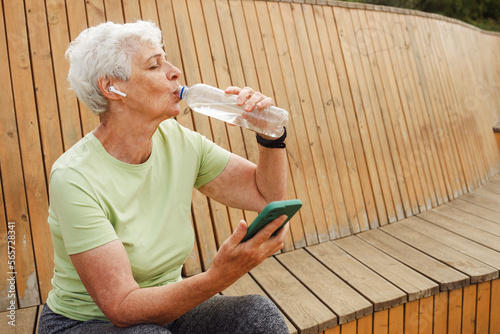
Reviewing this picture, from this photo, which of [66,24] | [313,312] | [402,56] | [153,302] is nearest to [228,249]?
[153,302]

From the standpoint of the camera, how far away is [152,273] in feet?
5.00

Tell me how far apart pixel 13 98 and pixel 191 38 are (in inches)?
38.5

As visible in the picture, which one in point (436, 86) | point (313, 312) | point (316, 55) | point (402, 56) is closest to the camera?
point (313, 312)

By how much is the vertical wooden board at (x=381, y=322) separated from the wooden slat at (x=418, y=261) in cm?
36

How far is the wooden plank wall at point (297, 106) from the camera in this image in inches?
88.0

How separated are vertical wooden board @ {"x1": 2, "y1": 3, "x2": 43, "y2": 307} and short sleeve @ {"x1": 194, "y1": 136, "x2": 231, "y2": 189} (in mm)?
893

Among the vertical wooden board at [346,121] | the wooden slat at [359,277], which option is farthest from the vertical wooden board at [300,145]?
the vertical wooden board at [346,121]

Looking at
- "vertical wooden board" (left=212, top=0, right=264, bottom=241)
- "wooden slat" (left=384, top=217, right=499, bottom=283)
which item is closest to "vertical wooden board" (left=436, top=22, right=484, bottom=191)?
"wooden slat" (left=384, top=217, right=499, bottom=283)

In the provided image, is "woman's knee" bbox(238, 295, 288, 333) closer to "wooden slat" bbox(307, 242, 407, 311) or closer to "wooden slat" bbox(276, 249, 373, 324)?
"wooden slat" bbox(276, 249, 373, 324)

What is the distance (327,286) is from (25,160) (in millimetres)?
1574

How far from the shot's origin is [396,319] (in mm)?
2316

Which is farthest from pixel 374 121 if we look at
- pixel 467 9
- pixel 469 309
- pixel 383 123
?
pixel 467 9

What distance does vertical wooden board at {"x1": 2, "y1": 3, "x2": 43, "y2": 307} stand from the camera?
219cm

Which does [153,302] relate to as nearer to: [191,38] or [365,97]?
[191,38]
